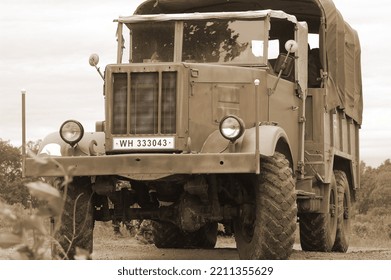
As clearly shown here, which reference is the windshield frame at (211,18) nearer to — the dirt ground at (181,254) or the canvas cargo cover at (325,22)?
the canvas cargo cover at (325,22)

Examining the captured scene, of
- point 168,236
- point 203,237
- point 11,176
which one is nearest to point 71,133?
point 168,236

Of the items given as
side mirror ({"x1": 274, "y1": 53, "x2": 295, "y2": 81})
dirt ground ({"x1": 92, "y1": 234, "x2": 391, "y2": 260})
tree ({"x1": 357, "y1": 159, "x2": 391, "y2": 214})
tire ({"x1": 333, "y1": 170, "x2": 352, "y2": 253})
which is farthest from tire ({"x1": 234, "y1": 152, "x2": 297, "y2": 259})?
tree ({"x1": 357, "y1": 159, "x2": 391, "y2": 214})

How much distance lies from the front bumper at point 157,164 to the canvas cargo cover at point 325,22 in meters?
3.96

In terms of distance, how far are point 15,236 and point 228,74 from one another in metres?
7.90

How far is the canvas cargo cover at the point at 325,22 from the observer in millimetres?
13344

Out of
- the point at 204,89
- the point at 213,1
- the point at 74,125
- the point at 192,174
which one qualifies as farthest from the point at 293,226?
the point at 213,1

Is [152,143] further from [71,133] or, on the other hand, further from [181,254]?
[181,254]

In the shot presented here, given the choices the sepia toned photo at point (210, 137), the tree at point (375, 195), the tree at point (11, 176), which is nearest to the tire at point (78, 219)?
the sepia toned photo at point (210, 137)

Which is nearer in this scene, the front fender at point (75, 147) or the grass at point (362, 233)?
the front fender at point (75, 147)

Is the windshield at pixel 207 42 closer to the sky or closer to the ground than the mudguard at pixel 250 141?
closer to the sky

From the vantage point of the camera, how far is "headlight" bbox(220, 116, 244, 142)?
9727 millimetres

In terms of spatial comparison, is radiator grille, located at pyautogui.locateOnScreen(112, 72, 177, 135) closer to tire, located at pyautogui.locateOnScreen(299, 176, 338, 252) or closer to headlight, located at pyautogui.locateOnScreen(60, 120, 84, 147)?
headlight, located at pyautogui.locateOnScreen(60, 120, 84, 147)

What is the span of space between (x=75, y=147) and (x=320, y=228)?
4.57m

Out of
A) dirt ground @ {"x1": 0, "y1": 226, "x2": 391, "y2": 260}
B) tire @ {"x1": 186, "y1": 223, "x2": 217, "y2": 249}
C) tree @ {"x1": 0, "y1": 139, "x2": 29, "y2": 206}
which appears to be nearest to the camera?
dirt ground @ {"x1": 0, "y1": 226, "x2": 391, "y2": 260}
